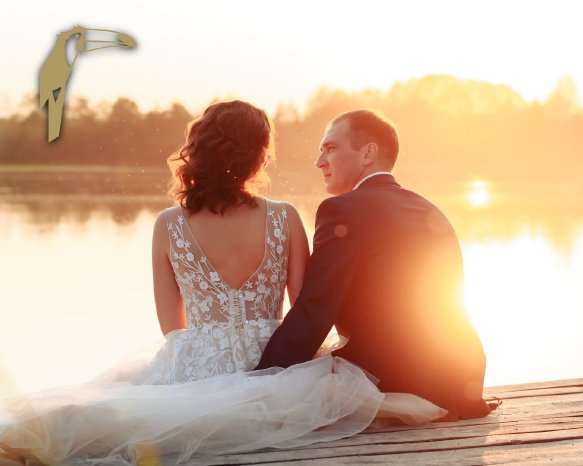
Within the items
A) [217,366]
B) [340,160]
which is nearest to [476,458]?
[217,366]

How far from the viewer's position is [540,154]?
3453 centimetres

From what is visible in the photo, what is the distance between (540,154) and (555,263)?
22.9m

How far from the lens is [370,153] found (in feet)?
10.2

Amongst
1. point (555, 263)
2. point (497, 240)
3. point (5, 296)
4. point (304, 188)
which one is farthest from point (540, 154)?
point (5, 296)

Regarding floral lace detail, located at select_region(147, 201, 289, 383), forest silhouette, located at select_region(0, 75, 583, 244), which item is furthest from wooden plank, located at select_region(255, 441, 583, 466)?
forest silhouette, located at select_region(0, 75, 583, 244)

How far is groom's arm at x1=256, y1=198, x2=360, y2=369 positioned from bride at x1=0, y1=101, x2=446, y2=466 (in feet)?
0.26

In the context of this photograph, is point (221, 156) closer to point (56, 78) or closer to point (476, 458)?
point (56, 78)

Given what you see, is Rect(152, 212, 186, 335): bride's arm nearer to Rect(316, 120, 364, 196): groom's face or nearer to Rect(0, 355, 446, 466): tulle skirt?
Rect(0, 355, 446, 466): tulle skirt

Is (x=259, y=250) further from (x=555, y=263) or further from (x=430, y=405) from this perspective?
(x=555, y=263)

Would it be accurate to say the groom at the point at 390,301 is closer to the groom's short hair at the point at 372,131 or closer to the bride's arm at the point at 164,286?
the groom's short hair at the point at 372,131

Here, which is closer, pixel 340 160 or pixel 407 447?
pixel 407 447

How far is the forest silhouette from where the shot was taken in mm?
22906

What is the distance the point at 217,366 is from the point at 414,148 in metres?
27.3

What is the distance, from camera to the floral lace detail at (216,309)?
9.90 feet
